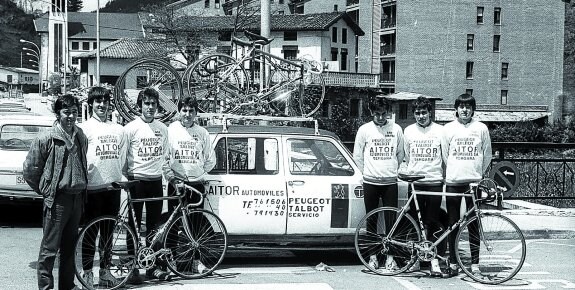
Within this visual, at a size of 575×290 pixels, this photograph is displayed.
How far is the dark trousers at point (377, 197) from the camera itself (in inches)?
344

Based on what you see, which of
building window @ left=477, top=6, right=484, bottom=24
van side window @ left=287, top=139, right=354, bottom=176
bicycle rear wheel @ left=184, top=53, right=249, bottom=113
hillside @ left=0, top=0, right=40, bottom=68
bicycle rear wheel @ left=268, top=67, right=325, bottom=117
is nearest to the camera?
van side window @ left=287, top=139, right=354, bottom=176

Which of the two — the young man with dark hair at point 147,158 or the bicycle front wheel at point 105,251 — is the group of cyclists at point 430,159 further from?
the bicycle front wheel at point 105,251

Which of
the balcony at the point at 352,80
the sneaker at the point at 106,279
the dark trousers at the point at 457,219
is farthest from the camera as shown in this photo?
the balcony at the point at 352,80

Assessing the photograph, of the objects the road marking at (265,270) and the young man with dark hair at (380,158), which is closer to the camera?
the young man with dark hair at (380,158)

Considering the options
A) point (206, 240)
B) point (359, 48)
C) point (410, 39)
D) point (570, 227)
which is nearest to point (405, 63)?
point (410, 39)

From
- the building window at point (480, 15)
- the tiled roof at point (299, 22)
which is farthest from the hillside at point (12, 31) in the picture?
the building window at point (480, 15)

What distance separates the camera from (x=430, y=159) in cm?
872

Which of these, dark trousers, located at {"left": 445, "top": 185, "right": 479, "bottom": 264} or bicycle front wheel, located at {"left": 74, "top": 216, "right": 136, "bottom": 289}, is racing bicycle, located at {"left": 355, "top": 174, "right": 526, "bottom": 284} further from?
bicycle front wheel, located at {"left": 74, "top": 216, "right": 136, "bottom": 289}

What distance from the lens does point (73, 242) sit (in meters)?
7.24

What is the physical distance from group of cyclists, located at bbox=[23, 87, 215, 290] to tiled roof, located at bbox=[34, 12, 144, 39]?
135830mm

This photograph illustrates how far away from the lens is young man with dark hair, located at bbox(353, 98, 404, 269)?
870 cm

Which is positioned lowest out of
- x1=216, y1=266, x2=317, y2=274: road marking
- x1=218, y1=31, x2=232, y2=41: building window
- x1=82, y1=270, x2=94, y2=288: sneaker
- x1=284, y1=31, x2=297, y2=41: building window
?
x1=216, y1=266, x2=317, y2=274: road marking

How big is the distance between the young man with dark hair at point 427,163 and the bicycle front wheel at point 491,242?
13.3 inches

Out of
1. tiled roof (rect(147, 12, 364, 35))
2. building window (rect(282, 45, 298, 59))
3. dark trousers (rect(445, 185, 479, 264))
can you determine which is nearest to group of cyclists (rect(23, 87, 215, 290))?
dark trousers (rect(445, 185, 479, 264))
